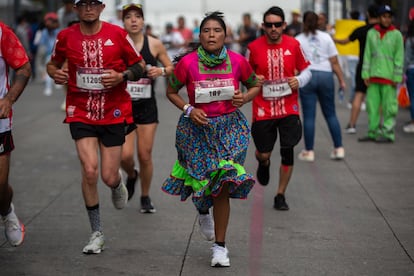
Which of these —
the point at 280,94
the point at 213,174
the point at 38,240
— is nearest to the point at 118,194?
the point at 38,240

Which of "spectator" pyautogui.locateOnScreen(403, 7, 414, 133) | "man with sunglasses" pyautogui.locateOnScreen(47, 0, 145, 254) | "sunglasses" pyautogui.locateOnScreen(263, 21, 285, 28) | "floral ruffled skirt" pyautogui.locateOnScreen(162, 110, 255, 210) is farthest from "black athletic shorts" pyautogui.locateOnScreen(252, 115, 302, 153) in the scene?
"spectator" pyautogui.locateOnScreen(403, 7, 414, 133)

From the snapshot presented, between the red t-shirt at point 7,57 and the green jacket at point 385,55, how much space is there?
283 inches

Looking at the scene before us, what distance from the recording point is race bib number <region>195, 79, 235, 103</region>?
6.93 m

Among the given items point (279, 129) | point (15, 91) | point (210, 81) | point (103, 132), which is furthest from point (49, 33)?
point (210, 81)

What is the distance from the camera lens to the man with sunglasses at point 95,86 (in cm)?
727

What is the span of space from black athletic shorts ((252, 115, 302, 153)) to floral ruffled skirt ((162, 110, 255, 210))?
79.4 inches

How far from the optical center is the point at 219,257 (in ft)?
22.5

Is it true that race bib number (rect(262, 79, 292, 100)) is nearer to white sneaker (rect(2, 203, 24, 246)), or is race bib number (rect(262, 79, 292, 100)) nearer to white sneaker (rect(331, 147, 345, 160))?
white sneaker (rect(2, 203, 24, 246))

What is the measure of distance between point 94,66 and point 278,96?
2363 millimetres

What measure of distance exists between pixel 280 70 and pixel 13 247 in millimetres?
3010

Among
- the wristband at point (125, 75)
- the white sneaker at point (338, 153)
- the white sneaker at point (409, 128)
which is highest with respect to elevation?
the wristband at point (125, 75)

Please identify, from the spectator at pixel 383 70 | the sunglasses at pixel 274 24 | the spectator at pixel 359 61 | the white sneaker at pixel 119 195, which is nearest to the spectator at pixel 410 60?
the spectator at pixel 359 61

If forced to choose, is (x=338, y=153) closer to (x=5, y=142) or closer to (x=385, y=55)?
(x=385, y=55)

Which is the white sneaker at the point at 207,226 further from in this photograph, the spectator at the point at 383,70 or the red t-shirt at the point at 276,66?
the spectator at the point at 383,70
